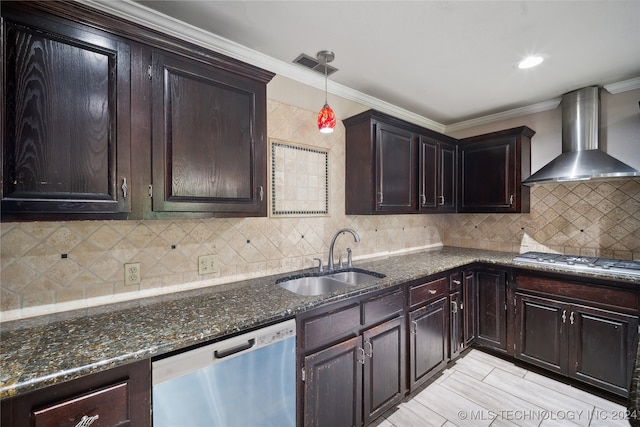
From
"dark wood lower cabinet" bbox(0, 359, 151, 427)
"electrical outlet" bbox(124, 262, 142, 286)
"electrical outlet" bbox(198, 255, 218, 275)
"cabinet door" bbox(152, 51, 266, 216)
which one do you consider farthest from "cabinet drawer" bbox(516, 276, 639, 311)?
"electrical outlet" bbox(124, 262, 142, 286)

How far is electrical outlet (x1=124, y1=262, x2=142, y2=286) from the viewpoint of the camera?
4.80ft

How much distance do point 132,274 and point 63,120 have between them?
0.80 m

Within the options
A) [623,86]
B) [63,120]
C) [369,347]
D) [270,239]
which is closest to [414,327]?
[369,347]

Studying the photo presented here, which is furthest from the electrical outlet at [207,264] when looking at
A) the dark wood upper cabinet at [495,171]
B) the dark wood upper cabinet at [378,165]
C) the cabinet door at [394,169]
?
the dark wood upper cabinet at [495,171]

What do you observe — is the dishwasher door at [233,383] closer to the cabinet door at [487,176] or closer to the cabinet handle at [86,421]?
the cabinet handle at [86,421]

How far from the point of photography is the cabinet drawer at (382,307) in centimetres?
169

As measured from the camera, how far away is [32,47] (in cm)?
103

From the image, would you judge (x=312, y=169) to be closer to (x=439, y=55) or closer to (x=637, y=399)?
(x=439, y=55)

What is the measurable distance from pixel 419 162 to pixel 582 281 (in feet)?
5.12

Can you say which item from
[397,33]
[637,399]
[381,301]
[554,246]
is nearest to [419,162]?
[397,33]

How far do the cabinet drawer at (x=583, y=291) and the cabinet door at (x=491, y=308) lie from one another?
0.57 feet

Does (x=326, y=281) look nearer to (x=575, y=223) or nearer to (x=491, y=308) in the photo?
(x=491, y=308)

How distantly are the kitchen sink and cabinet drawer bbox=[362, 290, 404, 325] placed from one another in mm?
197

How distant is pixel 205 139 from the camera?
140 centimetres
